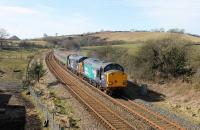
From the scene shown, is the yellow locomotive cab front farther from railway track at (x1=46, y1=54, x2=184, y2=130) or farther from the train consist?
railway track at (x1=46, y1=54, x2=184, y2=130)

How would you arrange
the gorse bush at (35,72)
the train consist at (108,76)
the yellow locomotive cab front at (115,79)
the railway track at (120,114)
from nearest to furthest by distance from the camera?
the railway track at (120,114) → the yellow locomotive cab front at (115,79) → the train consist at (108,76) → the gorse bush at (35,72)

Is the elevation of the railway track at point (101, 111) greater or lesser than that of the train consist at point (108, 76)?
lesser

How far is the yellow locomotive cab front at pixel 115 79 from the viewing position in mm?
35688

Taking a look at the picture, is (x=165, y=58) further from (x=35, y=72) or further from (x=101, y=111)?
(x=35, y=72)

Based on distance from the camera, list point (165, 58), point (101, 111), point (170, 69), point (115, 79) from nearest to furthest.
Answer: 1. point (101, 111)
2. point (115, 79)
3. point (170, 69)
4. point (165, 58)

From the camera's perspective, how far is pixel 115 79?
35844mm

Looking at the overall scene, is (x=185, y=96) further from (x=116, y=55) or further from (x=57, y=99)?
Answer: (x=116, y=55)

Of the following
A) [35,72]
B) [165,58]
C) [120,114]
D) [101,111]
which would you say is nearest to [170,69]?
[165,58]

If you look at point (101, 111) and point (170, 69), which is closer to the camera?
point (101, 111)

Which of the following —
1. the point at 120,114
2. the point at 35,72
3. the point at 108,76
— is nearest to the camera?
the point at 120,114

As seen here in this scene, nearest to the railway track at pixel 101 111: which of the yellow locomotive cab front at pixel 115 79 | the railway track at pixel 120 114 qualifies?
the railway track at pixel 120 114

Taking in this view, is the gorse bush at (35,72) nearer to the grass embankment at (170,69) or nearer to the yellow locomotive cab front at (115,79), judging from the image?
the grass embankment at (170,69)

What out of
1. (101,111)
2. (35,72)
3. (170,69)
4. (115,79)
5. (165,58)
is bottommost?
(101,111)

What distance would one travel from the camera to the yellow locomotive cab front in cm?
3569
